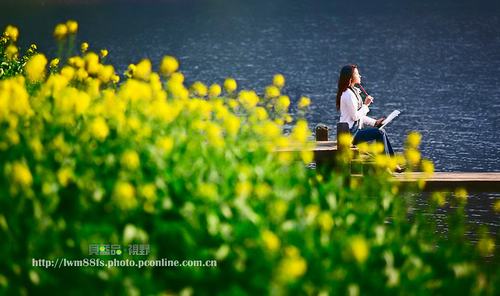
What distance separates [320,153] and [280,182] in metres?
3.71

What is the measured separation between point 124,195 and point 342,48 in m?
59.0

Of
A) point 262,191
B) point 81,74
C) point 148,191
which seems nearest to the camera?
point 148,191

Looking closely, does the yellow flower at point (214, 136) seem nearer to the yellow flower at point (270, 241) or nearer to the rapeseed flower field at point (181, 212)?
the rapeseed flower field at point (181, 212)

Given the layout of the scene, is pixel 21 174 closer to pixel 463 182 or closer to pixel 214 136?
pixel 214 136

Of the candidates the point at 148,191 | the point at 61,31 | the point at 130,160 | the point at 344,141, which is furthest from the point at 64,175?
the point at 344,141

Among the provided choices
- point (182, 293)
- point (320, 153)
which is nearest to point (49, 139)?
point (182, 293)

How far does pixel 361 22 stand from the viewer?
85750 mm

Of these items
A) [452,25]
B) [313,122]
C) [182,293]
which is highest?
[452,25]

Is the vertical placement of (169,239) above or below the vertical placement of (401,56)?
below

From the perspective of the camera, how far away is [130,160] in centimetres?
717

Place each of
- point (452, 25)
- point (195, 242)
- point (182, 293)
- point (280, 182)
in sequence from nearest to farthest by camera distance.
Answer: point (182, 293), point (195, 242), point (280, 182), point (452, 25)

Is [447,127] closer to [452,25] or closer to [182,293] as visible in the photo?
[182,293]

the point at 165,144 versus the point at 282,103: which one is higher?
the point at 282,103

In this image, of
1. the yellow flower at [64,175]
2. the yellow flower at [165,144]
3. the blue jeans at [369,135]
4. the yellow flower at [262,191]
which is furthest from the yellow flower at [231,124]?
the blue jeans at [369,135]
